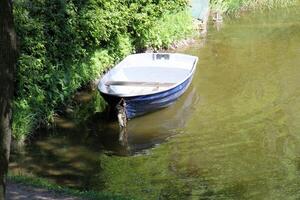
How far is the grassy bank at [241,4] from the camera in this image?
985 inches

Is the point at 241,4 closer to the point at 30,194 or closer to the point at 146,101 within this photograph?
the point at 146,101

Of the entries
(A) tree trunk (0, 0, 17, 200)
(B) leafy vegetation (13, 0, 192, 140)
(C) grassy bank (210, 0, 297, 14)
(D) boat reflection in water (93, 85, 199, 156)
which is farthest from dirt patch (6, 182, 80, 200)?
(C) grassy bank (210, 0, 297, 14)

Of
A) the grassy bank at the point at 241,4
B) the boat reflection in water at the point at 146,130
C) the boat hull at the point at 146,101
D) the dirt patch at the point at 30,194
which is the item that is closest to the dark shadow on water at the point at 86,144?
the boat reflection in water at the point at 146,130

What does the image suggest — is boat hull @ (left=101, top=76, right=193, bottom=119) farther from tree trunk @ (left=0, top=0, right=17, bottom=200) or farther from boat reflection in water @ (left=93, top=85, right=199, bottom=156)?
tree trunk @ (left=0, top=0, right=17, bottom=200)

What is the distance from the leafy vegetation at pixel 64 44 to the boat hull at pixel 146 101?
1370 millimetres

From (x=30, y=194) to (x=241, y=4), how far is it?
1894 cm

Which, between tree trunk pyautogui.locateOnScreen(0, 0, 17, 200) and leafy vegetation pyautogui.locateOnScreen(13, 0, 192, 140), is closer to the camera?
tree trunk pyautogui.locateOnScreen(0, 0, 17, 200)

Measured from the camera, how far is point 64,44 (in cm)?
1401

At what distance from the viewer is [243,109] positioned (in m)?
14.2

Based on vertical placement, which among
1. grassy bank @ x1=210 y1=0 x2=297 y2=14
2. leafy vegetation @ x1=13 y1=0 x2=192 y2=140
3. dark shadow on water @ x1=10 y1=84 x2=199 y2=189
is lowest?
dark shadow on water @ x1=10 y1=84 x2=199 y2=189

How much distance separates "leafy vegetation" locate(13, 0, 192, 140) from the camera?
12600mm

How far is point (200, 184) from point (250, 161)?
150 centimetres

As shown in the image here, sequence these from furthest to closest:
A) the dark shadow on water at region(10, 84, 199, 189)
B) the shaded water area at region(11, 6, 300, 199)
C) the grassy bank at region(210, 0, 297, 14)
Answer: the grassy bank at region(210, 0, 297, 14) → the dark shadow on water at region(10, 84, 199, 189) → the shaded water area at region(11, 6, 300, 199)

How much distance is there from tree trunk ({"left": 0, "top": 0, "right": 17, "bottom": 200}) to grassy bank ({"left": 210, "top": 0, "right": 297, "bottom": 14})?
21.0 m
